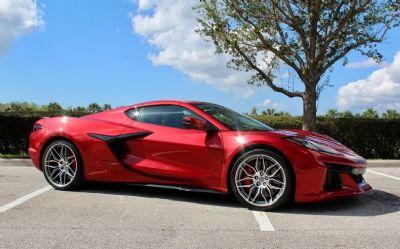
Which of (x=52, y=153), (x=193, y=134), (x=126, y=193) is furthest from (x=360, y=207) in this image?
(x=52, y=153)

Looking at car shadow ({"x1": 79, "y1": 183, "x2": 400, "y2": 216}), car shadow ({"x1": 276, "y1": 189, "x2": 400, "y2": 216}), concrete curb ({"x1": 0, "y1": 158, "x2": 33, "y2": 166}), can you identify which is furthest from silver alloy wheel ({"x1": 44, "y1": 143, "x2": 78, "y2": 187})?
concrete curb ({"x1": 0, "y1": 158, "x2": 33, "y2": 166})

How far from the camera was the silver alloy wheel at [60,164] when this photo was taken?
643 centimetres

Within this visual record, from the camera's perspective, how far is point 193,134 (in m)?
5.71

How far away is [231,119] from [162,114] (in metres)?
0.92

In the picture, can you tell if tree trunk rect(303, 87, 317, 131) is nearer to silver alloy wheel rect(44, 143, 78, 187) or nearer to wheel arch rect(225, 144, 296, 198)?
wheel arch rect(225, 144, 296, 198)

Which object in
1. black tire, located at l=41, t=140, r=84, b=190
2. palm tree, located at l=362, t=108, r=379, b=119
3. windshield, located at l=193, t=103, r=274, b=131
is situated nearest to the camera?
windshield, located at l=193, t=103, r=274, b=131

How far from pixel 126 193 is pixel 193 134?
1.40 metres

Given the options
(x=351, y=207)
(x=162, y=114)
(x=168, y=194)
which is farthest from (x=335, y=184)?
(x=162, y=114)

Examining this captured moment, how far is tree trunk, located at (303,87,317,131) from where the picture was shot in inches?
499

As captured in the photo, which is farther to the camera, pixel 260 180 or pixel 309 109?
pixel 309 109

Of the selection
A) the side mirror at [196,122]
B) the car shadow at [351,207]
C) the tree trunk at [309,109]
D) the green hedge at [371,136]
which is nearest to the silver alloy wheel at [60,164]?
the side mirror at [196,122]

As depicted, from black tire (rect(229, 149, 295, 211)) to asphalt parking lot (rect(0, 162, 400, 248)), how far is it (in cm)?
14

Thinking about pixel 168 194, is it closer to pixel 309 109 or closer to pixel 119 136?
pixel 119 136

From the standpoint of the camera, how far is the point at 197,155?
5594 mm
